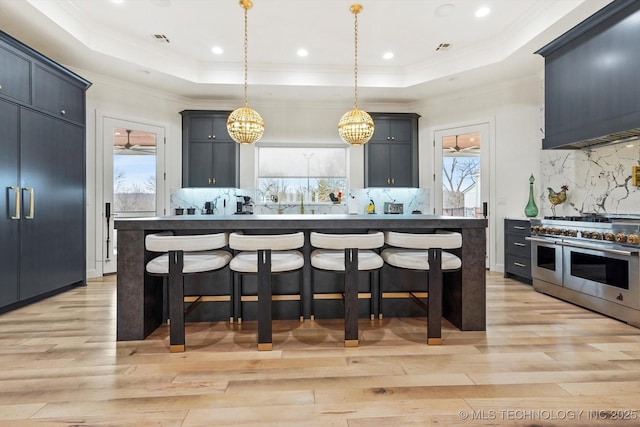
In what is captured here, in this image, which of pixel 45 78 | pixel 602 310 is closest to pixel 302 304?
pixel 602 310

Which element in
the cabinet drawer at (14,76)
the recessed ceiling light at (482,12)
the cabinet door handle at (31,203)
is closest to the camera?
the cabinet drawer at (14,76)

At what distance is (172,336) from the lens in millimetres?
2295

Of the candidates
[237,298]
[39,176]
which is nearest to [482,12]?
[237,298]

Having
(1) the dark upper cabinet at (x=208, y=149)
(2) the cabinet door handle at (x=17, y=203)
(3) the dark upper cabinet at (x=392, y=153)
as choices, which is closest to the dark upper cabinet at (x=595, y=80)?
(3) the dark upper cabinet at (x=392, y=153)

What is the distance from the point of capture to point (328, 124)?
19.6 feet

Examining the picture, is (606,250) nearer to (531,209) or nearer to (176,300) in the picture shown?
(531,209)

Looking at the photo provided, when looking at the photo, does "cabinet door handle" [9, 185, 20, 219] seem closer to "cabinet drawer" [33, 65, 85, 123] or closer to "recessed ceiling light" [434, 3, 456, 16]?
"cabinet drawer" [33, 65, 85, 123]

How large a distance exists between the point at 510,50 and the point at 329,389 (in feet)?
14.8

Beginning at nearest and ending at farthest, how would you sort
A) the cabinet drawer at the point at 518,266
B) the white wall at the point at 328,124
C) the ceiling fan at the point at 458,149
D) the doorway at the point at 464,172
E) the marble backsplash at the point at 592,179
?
the marble backsplash at the point at 592,179 → the cabinet drawer at the point at 518,266 → the white wall at the point at 328,124 → the doorway at the point at 464,172 → the ceiling fan at the point at 458,149

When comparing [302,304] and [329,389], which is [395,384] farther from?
[302,304]

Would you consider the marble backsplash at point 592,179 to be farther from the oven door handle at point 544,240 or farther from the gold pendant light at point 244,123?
the gold pendant light at point 244,123

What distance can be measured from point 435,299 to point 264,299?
1.26m

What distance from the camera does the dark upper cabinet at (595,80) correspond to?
113 inches

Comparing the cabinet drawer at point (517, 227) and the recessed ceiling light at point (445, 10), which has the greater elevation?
the recessed ceiling light at point (445, 10)
